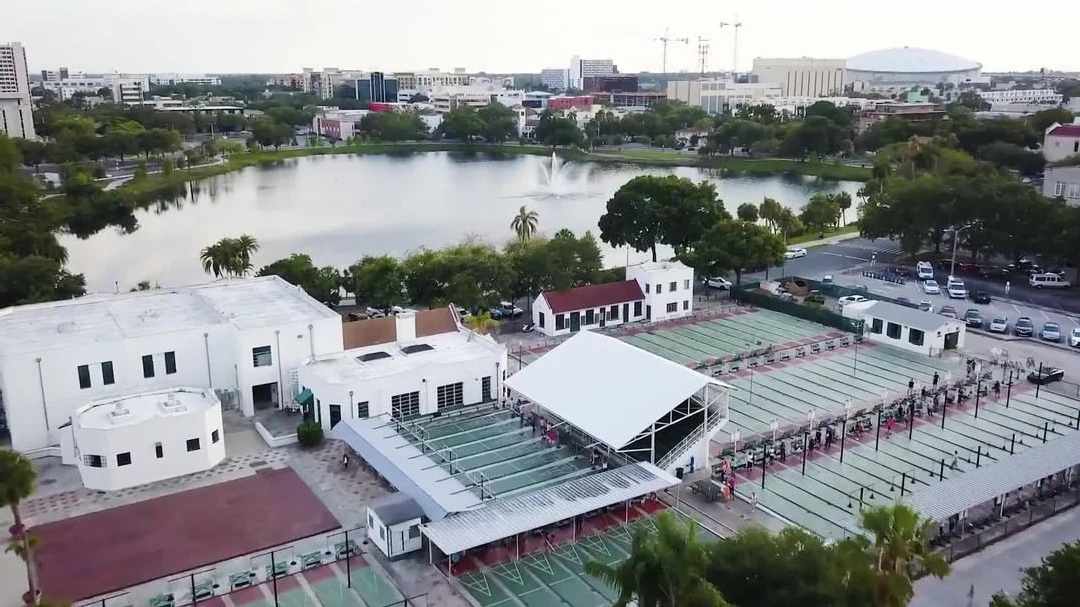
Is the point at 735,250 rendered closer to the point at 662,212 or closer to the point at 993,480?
the point at 662,212

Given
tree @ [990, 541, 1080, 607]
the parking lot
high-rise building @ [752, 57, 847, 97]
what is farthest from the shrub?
high-rise building @ [752, 57, 847, 97]

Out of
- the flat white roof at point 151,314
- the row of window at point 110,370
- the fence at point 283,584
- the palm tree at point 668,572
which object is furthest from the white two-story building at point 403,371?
the palm tree at point 668,572

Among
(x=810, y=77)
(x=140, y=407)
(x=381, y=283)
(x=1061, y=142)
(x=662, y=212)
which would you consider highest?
(x=810, y=77)

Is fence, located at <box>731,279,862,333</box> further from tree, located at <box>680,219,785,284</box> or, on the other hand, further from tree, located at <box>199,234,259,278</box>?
tree, located at <box>199,234,259,278</box>

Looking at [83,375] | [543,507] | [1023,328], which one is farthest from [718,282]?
[83,375]

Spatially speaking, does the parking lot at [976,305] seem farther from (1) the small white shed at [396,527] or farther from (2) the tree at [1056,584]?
(1) the small white shed at [396,527]
